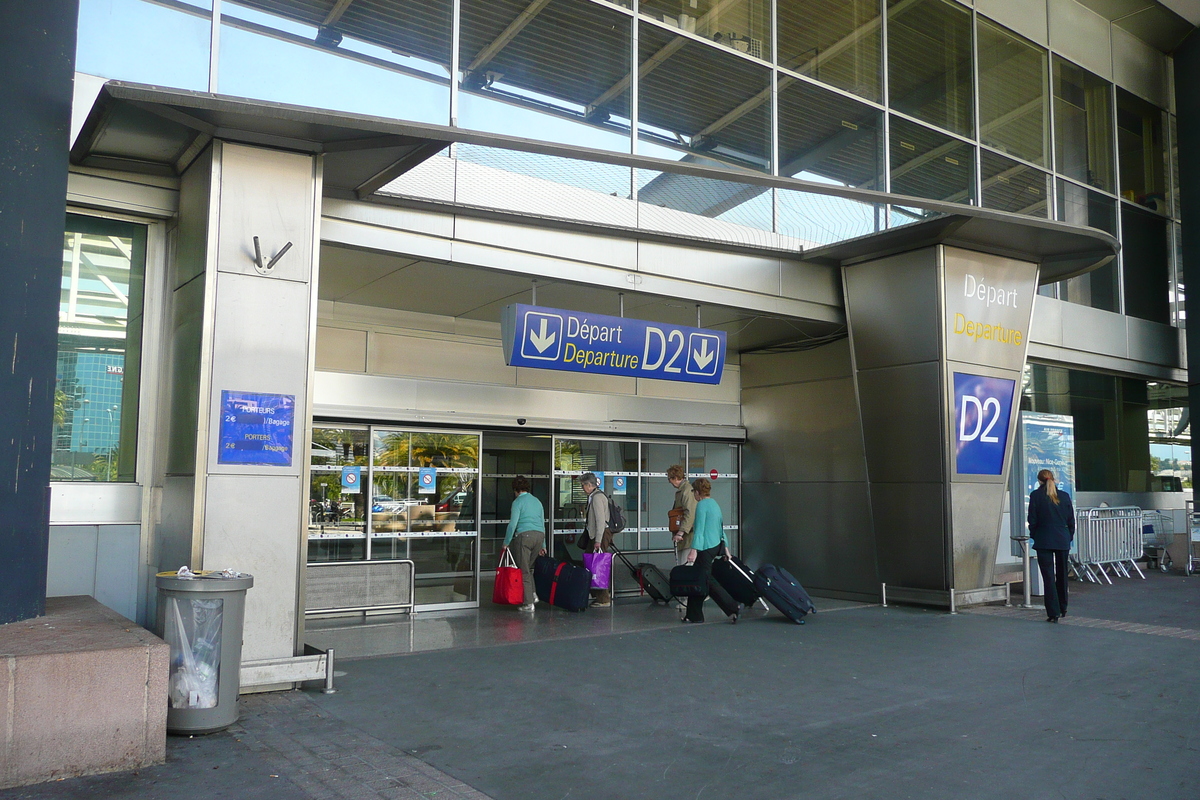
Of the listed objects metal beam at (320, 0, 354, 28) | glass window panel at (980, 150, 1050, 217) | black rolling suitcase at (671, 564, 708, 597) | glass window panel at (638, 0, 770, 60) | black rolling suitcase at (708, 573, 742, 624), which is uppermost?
glass window panel at (638, 0, 770, 60)

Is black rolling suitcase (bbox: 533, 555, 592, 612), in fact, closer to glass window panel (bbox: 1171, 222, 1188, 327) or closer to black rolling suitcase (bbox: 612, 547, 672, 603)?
black rolling suitcase (bbox: 612, 547, 672, 603)

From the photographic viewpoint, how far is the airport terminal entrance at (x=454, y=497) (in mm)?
10828

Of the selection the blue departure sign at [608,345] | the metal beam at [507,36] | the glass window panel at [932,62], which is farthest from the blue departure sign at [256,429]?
the glass window panel at [932,62]

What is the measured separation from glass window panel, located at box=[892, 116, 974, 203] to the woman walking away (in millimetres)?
3740

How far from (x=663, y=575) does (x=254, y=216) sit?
714cm

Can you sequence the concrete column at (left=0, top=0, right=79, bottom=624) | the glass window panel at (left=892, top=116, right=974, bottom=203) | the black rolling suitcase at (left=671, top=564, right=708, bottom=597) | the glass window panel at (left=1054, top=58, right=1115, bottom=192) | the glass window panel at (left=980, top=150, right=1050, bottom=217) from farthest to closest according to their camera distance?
1. the glass window panel at (left=1054, top=58, right=1115, bottom=192)
2. the glass window panel at (left=980, top=150, right=1050, bottom=217)
3. the glass window panel at (left=892, top=116, right=974, bottom=203)
4. the black rolling suitcase at (left=671, top=564, right=708, bottom=597)
5. the concrete column at (left=0, top=0, right=79, bottom=624)

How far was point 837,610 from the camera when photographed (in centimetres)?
1097

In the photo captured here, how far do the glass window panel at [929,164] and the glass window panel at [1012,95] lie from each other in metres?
0.72

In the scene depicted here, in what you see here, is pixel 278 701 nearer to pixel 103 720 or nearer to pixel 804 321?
pixel 103 720

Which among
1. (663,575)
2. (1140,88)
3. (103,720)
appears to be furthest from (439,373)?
(1140,88)

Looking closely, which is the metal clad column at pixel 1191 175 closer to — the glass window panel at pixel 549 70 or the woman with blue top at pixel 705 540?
the woman with blue top at pixel 705 540

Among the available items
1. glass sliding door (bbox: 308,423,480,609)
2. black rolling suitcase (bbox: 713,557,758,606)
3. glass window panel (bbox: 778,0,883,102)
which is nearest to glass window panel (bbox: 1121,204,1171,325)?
glass window panel (bbox: 778,0,883,102)

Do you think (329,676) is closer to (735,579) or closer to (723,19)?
(735,579)

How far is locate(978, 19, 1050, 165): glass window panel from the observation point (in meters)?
12.3
